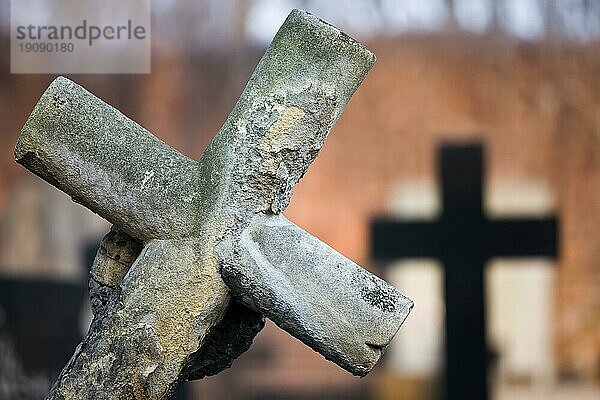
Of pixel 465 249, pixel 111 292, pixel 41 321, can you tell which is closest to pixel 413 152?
pixel 465 249

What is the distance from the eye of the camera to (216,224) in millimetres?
1405

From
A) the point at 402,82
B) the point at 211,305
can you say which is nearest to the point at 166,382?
the point at 211,305

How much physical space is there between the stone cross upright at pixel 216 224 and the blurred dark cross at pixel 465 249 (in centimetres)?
214

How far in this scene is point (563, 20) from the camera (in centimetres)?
369

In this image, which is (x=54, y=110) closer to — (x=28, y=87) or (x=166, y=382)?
(x=166, y=382)

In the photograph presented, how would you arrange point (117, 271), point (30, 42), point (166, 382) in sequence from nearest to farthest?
point (166, 382)
point (117, 271)
point (30, 42)

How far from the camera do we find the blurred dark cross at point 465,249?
3539 millimetres

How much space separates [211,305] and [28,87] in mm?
2582

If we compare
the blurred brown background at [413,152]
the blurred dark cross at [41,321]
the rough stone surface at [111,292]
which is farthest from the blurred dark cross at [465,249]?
the rough stone surface at [111,292]

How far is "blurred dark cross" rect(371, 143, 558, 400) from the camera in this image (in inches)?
139

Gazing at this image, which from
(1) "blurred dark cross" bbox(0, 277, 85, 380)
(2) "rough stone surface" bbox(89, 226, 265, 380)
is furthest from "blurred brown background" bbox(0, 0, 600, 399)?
(2) "rough stone surface" bbox(89, 226, 265, 380)

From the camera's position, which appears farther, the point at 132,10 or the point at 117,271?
the point at 132,10

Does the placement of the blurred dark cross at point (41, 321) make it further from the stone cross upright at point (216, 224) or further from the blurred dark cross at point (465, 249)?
the stone cross upright at point (216, 224)

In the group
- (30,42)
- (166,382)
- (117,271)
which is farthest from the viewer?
(30,42)
